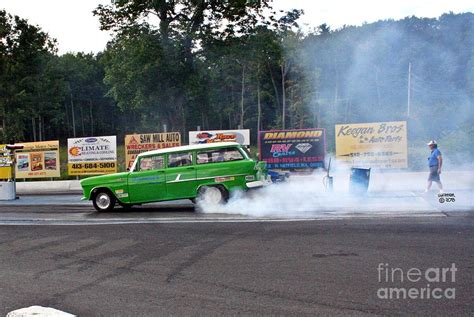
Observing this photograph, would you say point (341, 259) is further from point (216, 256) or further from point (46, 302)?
point (46, 302)

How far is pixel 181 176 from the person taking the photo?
1245 centimetres

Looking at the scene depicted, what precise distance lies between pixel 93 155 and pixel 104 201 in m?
10.4

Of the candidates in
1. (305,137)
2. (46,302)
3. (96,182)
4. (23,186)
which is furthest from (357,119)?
(46,302)

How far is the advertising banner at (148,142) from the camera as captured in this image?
22000mm

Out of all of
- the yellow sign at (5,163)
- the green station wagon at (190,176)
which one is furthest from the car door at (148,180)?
the yellow sign at (5,163)

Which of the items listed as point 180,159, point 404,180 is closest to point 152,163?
point 180,159

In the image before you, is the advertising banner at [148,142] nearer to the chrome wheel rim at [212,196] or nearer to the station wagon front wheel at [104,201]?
the station wagon front wheel at [104,201]

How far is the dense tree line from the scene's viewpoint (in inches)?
786

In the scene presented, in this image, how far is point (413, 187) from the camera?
15914 millimetres

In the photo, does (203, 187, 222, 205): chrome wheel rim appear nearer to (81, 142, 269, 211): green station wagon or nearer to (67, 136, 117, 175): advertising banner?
(81, 142, 269, 211): green station wagon

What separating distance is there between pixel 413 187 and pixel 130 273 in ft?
38.2

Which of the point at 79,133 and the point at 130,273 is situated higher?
the point at 79,133

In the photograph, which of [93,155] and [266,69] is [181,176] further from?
[266,69]

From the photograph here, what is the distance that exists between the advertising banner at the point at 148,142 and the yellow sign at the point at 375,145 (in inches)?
285
